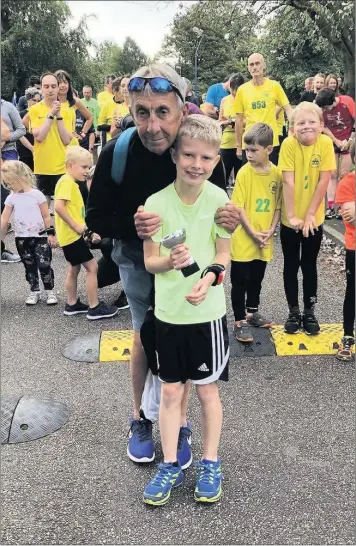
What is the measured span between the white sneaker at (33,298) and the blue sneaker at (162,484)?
281 centimetres

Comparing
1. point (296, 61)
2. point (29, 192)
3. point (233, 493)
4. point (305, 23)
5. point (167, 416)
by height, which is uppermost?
point (305, 23)

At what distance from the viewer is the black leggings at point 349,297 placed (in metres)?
3.51

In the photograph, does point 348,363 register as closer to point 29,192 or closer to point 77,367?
point 77,367

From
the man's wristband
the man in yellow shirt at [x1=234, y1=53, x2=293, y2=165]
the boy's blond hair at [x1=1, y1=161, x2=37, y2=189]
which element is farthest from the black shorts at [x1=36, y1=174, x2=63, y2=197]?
the man's wristband

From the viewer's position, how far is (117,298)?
4.90 meters

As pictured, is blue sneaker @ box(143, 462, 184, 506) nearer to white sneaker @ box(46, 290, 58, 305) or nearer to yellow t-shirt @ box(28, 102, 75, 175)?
white sneaker @ box(46, 290, 58, 305)

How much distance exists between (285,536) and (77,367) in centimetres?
192

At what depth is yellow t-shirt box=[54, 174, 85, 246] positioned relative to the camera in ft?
14.4

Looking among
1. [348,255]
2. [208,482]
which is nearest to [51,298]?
[348,255]

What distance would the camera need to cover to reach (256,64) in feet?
19.1

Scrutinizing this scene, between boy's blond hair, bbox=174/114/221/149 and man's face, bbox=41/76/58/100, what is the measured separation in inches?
165

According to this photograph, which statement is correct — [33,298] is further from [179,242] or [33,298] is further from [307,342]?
[179,242]

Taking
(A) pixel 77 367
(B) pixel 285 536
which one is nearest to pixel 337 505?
(B) pixel 285 536

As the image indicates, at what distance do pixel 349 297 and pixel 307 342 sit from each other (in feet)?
1.58
